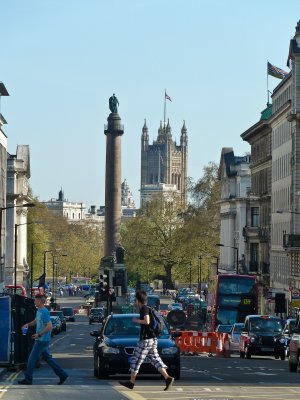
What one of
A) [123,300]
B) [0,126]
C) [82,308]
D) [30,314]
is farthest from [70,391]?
[82,308]

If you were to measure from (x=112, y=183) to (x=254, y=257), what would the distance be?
39.0 meters

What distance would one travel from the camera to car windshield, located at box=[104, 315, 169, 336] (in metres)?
36.1

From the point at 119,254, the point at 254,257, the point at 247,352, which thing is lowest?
the point at 247,352

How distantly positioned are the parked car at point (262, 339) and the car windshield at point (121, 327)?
2250cm

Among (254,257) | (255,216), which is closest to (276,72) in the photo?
(254,257)

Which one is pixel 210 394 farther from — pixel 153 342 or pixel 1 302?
pixel 1 302

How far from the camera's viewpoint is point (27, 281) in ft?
545

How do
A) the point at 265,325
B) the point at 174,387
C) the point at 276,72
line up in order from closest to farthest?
the point at 174,387
the point at 265,325
the point at 276,72

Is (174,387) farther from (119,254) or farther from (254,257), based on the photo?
(119,254)

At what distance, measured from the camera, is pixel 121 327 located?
36.4m

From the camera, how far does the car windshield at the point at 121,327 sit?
36.1 metres

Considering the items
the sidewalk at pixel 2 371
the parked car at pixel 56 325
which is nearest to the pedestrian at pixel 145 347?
the sidewalk at pixel 2 371

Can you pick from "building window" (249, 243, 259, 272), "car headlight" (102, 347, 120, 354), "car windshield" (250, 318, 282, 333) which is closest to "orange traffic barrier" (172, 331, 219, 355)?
"car windshield" (250, 318, 282, 333)

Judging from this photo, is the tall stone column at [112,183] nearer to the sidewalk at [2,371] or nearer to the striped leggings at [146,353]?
the sidewalk at [2,371]
